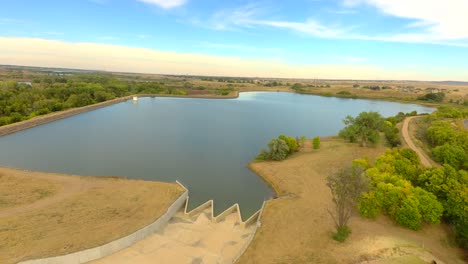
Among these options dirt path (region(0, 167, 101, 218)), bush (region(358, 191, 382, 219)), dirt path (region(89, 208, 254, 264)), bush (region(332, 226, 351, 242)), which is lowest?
dirt path (region(89, 208, 254, 264))

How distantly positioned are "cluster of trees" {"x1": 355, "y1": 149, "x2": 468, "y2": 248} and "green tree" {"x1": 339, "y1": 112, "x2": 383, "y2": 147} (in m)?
13.2

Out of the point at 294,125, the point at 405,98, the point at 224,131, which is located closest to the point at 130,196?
the point at 224,131

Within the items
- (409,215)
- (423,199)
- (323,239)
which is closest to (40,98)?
(323,239)

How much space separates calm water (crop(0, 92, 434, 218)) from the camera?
2517cm

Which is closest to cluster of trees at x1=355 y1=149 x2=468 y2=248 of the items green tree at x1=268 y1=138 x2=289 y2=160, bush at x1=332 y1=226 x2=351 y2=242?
bush at x1=332 y1=226 x2=351 y2=242

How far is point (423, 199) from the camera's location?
56.2 ft

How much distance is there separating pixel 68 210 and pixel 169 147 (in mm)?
18334

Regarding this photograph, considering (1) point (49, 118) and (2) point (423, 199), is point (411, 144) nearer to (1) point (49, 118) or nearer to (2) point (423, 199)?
(2) point (423, 199)

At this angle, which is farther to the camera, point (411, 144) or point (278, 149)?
point (411, 144)

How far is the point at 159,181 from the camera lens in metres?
24.3

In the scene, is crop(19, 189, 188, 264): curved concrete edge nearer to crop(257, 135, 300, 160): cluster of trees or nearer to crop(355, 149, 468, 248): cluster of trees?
crop(355, 149, 468, 248): cluster of trees

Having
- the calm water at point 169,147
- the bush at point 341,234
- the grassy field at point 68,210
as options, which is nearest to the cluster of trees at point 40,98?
the calm water at point 169,147

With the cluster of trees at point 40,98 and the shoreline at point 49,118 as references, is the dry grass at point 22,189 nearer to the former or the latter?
the shoreline at point 49,118

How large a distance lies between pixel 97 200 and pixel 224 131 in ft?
91.2
